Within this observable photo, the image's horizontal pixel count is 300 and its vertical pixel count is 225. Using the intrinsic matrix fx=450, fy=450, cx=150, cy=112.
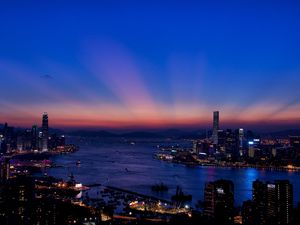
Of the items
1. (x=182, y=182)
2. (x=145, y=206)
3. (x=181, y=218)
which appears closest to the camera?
(x=181, y=218)

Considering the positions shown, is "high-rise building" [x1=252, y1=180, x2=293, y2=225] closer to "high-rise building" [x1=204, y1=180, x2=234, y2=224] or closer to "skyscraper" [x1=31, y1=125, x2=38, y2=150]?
"high-rise building" [x1=204, y1=180, x2=234, y2=224]

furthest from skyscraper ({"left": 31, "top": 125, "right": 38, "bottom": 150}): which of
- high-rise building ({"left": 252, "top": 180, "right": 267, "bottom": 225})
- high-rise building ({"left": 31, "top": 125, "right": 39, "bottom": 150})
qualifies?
high-rise building ({"left": 252, "top": 180, "right": 267, "bottom": 225})

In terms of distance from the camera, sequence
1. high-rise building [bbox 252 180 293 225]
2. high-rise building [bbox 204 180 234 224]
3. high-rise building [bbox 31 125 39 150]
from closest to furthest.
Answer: high-rise building [bbox 252 180 293 225] < high-rise building [bbox 204 180 234 224] < high-rise building [bbox 31 125 39 150]

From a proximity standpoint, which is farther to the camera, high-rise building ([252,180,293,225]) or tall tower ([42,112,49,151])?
tall tower ([42,112,49,151])

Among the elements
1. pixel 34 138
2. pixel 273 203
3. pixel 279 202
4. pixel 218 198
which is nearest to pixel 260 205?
pixel 273 203

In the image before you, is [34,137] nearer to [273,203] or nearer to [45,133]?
[45,133]

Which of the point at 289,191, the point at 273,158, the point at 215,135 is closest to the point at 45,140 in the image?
the point at 215,135

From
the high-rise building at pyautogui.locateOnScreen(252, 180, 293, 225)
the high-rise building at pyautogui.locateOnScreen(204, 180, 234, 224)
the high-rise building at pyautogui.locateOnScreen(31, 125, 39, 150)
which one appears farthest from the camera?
the high-rise building at pyautogui.locateOnScreen(31, 125, 39, 150)

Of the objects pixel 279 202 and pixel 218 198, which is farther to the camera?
pixel 218 198

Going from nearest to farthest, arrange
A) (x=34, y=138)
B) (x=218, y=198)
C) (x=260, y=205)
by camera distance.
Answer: (x=260, y=205) < (x=218, y=198) < (x=34, y=138)

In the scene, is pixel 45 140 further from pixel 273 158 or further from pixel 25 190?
pixel 25 190

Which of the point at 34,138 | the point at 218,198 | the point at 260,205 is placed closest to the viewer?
the point at 260,205
